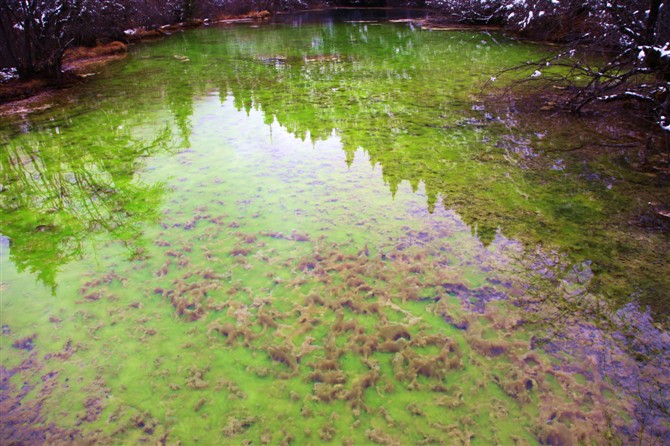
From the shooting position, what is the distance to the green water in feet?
8.63

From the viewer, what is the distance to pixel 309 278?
3.89 meters

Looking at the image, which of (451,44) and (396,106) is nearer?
(396,106)

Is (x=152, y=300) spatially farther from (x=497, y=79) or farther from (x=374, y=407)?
(x=497, y=79)

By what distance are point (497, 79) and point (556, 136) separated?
16.4 feet

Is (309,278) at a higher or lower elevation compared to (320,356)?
higher

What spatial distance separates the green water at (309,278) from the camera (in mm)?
2631

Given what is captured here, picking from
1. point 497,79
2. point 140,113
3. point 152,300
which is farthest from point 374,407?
point 497,79

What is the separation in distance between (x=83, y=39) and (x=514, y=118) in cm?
1914

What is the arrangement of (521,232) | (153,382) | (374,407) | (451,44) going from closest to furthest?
(374,407)
(153,382)
(521,232)
(451,44)

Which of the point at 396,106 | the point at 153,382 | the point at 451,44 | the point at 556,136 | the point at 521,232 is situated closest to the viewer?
the point at 153,382

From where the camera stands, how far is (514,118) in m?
8.04

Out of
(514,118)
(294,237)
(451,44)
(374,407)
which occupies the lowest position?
(374,407)

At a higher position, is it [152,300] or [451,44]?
[451,44]

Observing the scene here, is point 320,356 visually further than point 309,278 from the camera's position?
No
